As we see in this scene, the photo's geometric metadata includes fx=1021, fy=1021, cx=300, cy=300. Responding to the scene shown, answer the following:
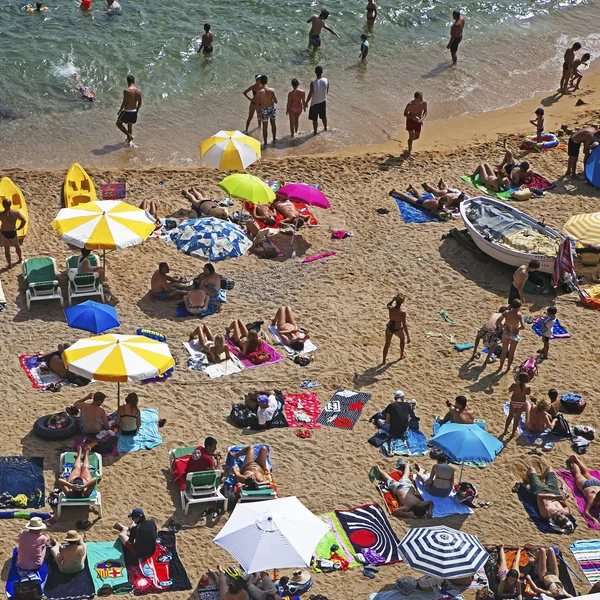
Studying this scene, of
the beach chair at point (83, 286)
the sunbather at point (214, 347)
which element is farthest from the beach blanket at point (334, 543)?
the beach chair at point (83, 286)

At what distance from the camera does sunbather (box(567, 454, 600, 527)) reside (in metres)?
13.4

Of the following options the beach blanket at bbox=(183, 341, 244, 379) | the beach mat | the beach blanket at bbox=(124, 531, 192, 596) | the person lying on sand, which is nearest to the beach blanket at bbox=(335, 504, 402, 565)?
the beach blanket at bbox=(124, 531, 192, 596)

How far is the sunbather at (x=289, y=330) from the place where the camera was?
16.3 metres

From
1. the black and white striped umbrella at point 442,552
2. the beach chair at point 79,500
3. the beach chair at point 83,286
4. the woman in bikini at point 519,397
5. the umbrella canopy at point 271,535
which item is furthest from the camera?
A: the beach chair at point 83,286

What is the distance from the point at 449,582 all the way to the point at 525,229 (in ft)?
28.0

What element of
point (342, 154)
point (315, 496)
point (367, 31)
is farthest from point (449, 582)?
point (367, 31)

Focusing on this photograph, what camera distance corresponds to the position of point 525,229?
62.0 ft

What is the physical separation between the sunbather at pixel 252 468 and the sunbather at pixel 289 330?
2.96 meters

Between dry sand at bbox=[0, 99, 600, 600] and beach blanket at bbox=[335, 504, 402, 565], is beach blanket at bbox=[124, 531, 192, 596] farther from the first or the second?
beach blanket at bbox=[335, 504, 402, 565]

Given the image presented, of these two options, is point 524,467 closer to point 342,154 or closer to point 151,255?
point 151,255

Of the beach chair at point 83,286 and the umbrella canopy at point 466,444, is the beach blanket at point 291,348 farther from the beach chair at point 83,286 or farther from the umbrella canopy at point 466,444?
Result: the umbrella canopy at point 466,444

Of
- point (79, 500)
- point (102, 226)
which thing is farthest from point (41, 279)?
point (79, 500)

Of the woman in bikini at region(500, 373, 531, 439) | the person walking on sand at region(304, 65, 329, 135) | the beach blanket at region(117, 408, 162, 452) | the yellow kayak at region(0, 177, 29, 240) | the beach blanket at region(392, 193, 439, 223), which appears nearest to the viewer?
the beach blanket at region(117, 408, 162, 452)

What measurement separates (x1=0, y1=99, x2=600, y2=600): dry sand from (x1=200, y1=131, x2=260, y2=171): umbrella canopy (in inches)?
30.6
